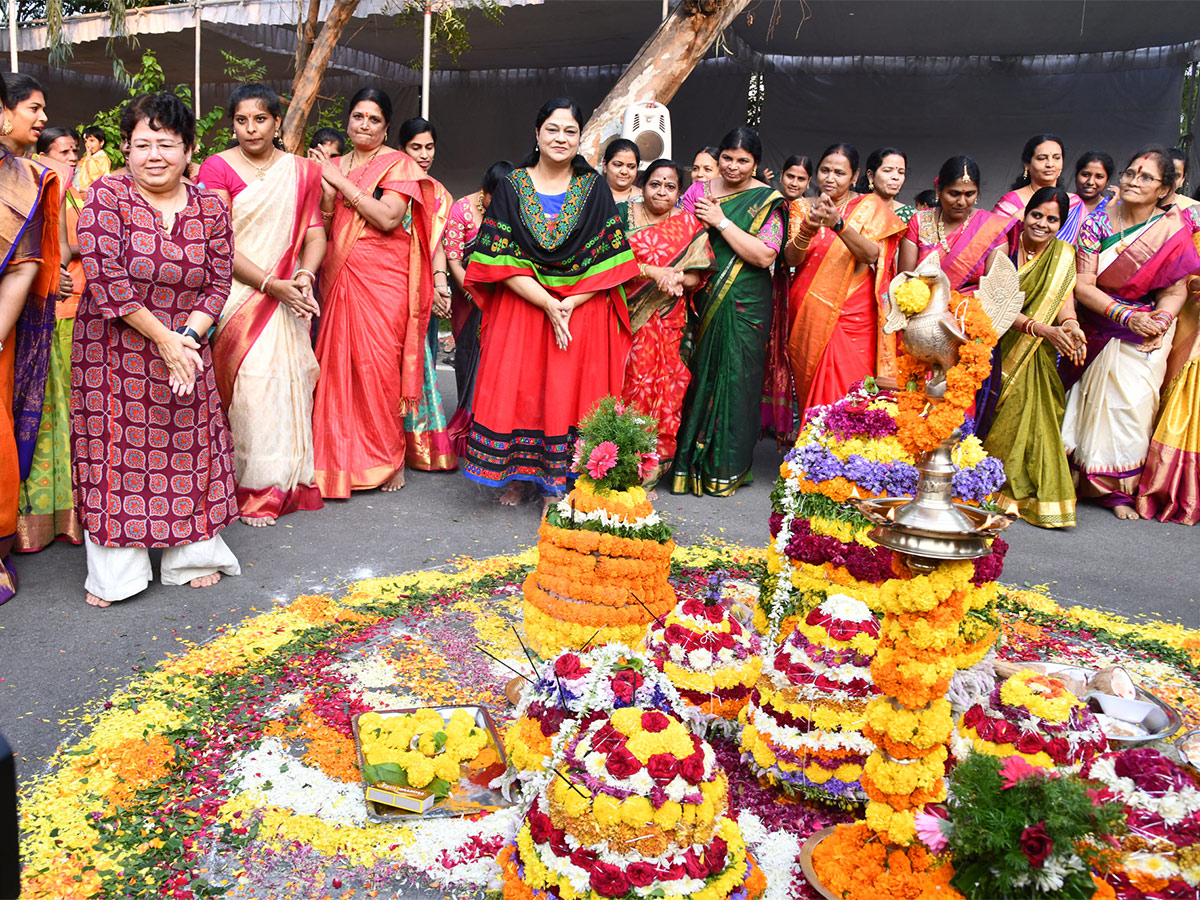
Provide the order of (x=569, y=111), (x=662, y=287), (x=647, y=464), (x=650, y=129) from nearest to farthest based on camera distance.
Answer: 1. (x=647, y=464)
2. (x=569, y=111)
3. (x=662, y=287)
4. (x=650, y=129)

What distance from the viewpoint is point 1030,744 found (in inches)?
112

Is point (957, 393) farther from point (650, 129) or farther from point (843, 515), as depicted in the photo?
point (650, 129)

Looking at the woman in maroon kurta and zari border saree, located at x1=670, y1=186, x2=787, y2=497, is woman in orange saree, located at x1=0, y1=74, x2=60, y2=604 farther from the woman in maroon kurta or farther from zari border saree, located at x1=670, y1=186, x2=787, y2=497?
zari border saree, located at x1=670, y1=186, x2=787, y2=497

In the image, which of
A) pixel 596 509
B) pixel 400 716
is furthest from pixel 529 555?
pixel 400 716

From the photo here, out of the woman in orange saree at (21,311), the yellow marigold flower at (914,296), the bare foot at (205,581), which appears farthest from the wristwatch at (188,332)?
the yellow marigold flower at (914,296)

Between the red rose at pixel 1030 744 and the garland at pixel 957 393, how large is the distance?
3.28ft

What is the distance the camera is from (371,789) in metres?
3.03

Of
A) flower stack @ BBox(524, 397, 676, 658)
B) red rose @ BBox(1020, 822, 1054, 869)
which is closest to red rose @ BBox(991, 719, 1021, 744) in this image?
red rose @ BBox(1020, 822, 1054, 869)

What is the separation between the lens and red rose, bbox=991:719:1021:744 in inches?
113

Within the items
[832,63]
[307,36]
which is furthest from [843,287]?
[832,63]

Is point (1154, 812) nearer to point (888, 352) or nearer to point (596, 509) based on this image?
point (596, 509)

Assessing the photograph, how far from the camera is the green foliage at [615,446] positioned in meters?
3.97

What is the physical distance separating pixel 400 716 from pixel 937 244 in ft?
16.6

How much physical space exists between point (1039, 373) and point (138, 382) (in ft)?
18.5
